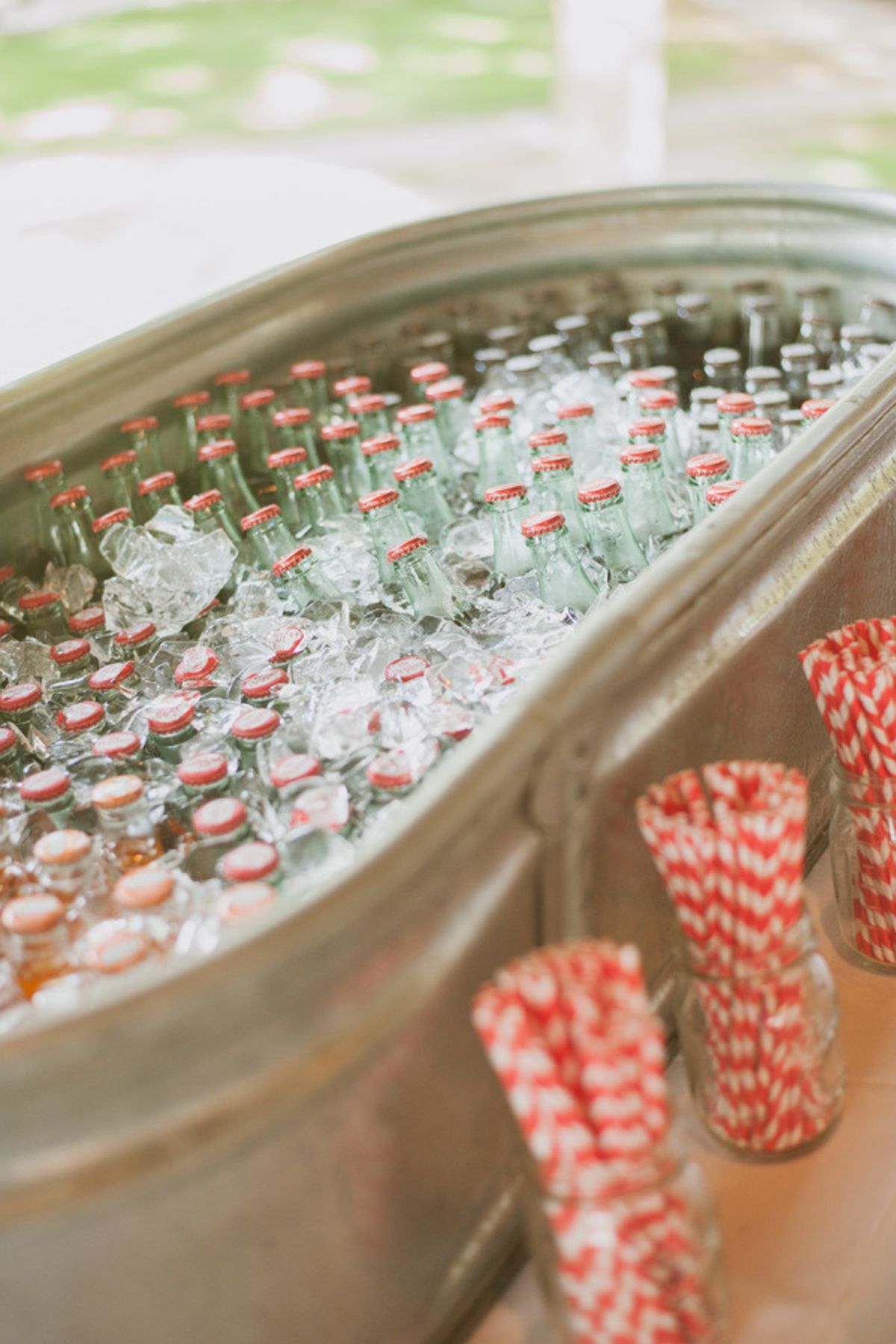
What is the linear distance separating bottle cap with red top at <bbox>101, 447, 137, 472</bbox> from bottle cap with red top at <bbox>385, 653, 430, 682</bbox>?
746mm

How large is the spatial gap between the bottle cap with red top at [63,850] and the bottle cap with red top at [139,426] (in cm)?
97

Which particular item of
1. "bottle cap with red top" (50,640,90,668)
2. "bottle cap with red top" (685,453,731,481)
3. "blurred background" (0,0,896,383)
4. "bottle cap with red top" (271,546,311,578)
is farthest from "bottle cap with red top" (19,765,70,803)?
"blurred background" (0,0,896,383)

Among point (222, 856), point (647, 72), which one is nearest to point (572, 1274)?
point (222, 856)

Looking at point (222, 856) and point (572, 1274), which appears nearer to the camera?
point (572, 1274)

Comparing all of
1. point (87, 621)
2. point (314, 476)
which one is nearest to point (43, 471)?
point (87, 621)

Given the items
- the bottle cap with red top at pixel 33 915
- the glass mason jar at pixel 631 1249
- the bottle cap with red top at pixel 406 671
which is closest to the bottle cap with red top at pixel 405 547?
the bottle cap with red top at pixel 406 671

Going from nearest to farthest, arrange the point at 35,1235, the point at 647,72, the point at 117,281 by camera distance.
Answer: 1. the point at 35,1235
2. the point at 117,281
3. the point at 647,72

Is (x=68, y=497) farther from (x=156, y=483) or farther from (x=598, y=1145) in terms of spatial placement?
(x=598, y=1145)

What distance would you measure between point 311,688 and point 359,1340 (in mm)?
753

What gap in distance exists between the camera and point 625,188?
2.52 m

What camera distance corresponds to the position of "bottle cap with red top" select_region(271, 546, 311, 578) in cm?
171

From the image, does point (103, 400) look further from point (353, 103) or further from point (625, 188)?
point (353, 103)

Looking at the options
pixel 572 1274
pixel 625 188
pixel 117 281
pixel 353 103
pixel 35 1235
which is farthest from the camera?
pixel 353 103

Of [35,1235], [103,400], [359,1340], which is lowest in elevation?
[359,1340]
